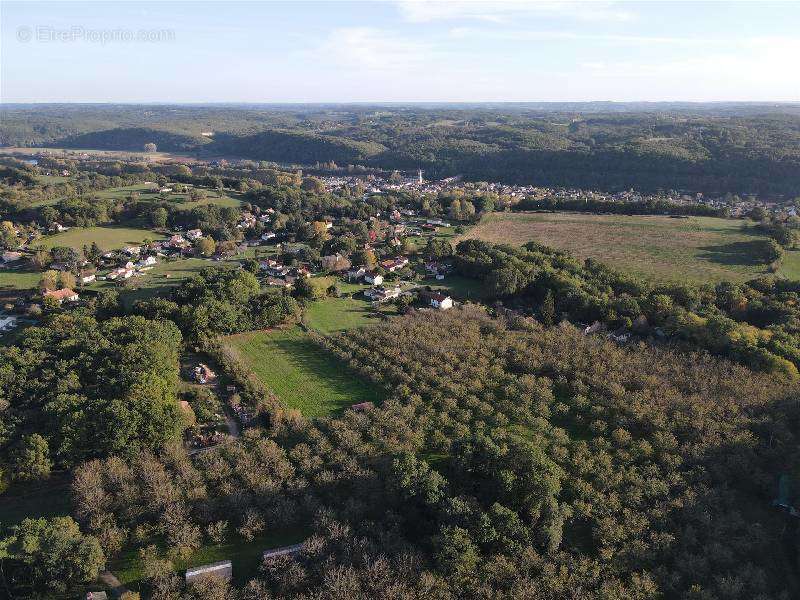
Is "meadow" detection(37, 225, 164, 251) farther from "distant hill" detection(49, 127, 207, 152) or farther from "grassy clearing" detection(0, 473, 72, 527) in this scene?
"distant hill" detection(49, 127, 207, 152)

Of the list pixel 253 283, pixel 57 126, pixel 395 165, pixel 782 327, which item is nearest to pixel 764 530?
pixel 782 327

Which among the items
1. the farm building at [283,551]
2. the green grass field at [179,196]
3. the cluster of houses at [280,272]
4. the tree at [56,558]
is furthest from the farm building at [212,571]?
the green grass field at [179,196]

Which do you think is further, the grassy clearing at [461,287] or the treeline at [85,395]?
the grassy clearing at [461,287]

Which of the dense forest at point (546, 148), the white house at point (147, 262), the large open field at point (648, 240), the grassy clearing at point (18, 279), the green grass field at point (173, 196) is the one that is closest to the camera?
the grassy clearing at point (18, 279)

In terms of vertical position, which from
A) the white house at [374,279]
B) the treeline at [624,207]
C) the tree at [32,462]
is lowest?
the tree at [32,462]

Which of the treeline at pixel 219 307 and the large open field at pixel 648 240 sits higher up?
the large open field at pixel 648 240

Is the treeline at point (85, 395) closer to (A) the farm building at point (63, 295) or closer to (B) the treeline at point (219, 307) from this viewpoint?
(B) the treeline at point (219, 307)

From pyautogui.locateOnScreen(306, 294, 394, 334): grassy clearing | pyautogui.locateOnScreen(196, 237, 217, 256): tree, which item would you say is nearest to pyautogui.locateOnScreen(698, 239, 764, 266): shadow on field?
pyautogui.locateOnScreen(306, 294, 394, 334): grassy clearing
